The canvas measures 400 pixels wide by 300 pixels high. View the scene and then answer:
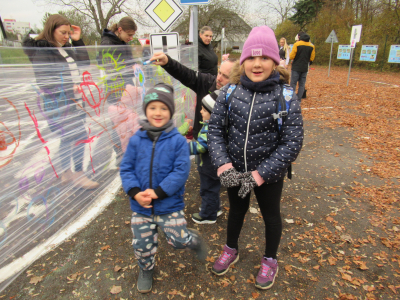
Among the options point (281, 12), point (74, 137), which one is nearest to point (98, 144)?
point (74, 137)

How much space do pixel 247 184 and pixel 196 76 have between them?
1.65 m

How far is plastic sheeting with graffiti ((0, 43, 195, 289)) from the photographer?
2.16 m

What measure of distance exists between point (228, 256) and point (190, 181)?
5.48ft

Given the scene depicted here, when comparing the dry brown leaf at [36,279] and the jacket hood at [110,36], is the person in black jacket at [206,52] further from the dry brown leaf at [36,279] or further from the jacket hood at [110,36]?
the dry brown leaf at [36,279]

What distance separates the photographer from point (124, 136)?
144 inches

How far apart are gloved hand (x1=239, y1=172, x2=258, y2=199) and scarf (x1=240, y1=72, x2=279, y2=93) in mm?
598

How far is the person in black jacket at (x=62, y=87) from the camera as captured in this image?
2.43 metres

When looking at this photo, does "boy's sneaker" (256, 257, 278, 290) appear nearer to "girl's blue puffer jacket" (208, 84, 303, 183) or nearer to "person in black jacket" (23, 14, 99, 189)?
"girl's blue puffer jacket" (208, 84, 303, 183)

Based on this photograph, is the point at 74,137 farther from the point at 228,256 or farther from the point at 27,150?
the point at 228,256

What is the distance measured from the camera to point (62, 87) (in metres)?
2.62

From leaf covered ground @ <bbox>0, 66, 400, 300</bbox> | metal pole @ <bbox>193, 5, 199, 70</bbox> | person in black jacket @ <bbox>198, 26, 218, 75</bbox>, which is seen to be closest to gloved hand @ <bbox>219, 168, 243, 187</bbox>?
leaf covered ground @ <bbox>0, 66, 400, 300</bbox>

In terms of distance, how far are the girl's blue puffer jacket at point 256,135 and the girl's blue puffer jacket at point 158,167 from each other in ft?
0.90

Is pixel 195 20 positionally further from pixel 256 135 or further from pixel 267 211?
pixel 267 211

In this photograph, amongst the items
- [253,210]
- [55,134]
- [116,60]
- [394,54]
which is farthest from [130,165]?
[394,54]
